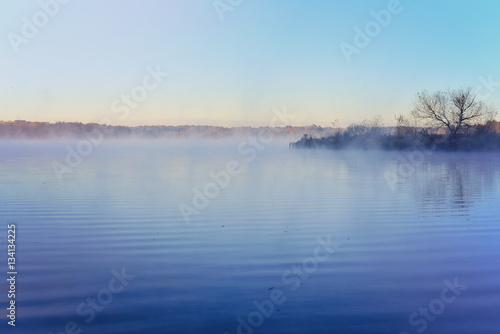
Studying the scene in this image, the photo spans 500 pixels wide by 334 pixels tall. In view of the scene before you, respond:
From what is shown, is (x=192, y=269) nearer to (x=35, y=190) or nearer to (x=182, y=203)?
(x=182, y=203)

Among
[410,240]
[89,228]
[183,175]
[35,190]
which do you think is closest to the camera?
[410,240]

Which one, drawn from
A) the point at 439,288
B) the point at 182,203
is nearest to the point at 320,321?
the point at 439,288

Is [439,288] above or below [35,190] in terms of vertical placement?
below

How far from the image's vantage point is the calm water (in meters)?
5.29

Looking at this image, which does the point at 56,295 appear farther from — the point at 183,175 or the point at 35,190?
the point at 183,175

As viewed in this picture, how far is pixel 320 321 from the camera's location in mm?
5184

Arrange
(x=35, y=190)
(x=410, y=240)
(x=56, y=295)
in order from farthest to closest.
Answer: (x=35, y=190) < (x=410, y=240) < (x=56, y=295)

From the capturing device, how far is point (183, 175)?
923 inches

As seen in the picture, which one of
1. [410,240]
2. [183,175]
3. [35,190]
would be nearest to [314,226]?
[410,240]

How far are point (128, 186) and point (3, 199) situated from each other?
4.50 m

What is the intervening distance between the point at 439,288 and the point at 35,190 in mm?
13915

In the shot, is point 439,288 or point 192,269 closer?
point 439,288

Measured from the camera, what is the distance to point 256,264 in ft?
24.2

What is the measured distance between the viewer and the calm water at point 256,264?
529 cm
